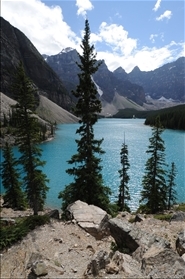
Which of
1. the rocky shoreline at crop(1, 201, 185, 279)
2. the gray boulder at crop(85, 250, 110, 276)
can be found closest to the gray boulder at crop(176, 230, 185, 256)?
the rocky shoreline at crop(1, 201, 185, 279)

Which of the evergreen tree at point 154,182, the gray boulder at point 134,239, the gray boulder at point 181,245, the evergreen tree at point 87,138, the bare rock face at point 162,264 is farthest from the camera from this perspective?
the evergreen tree at point 154,182

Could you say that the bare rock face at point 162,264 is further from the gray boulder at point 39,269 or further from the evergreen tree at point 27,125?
the evergreen tree at point 27,125

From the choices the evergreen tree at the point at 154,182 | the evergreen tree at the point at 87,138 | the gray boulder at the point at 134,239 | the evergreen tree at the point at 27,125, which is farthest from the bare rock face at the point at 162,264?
the evergreen tree at the point at 154,182

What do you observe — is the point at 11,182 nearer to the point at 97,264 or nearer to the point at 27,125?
the point at 27,125

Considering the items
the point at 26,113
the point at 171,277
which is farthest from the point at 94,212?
the point at 26,113

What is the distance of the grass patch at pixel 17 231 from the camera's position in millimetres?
12847

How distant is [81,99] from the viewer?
2100 centimetres

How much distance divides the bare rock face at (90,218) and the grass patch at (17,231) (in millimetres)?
2345

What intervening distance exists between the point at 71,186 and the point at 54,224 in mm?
6371

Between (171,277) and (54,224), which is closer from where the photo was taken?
(171,277)

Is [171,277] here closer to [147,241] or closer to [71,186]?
[147,241]

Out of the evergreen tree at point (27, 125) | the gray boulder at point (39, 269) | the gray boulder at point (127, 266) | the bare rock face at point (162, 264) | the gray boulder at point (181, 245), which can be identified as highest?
the evergreen tree at point (27, 125)

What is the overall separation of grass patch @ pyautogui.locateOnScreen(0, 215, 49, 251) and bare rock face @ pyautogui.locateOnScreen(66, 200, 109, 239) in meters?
2.34

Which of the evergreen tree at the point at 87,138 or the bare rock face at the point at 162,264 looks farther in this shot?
the evergreen tree at the point at 87,138
